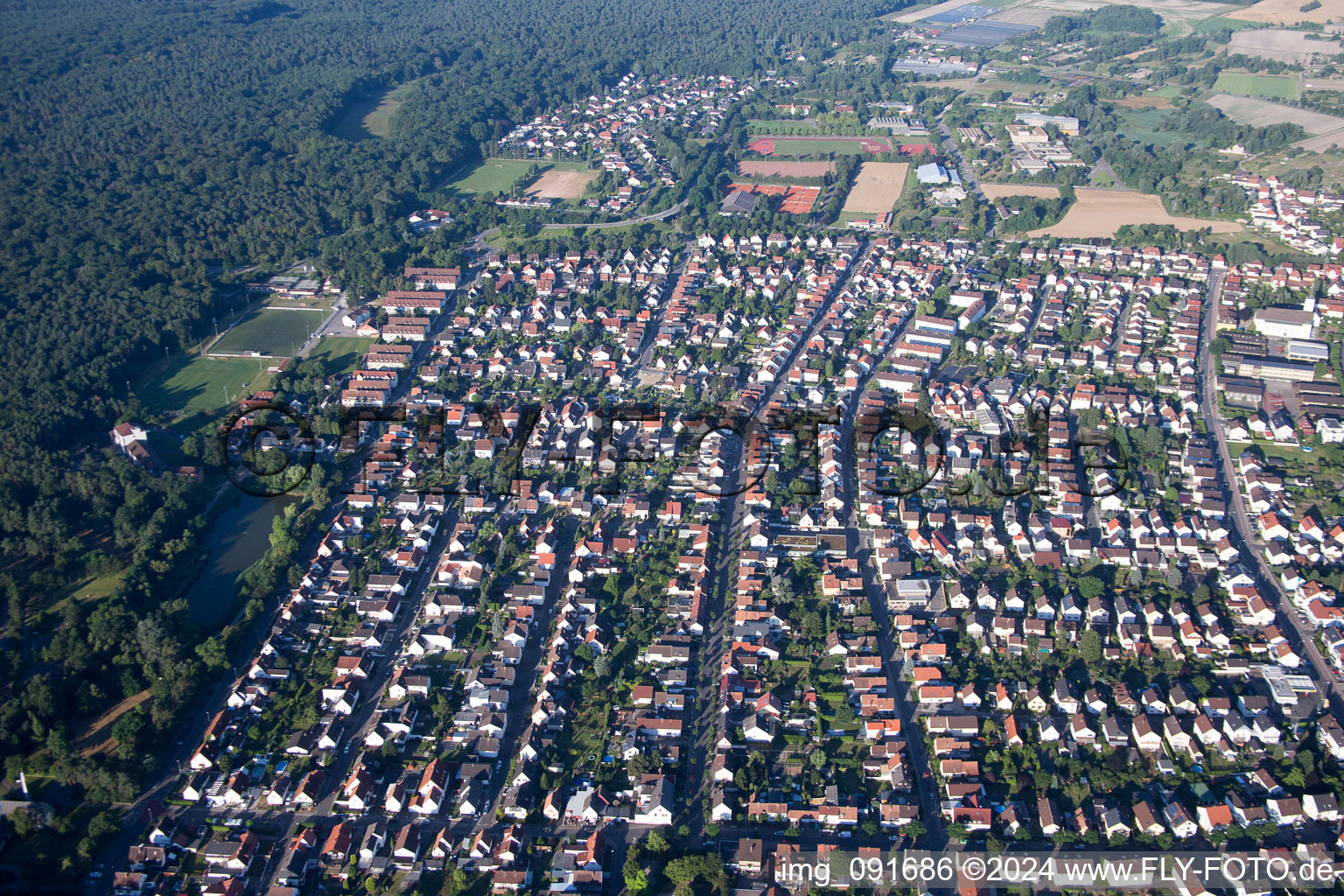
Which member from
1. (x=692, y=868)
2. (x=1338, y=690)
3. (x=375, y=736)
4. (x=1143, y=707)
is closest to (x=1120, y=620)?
(x=1143, y=707)

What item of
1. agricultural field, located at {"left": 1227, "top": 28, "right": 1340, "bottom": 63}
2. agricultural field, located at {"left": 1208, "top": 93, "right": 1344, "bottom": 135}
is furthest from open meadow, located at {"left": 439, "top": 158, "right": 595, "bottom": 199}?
agricultural field, located at {"left": 1227, "top": 28, "right": 1340, "bottom": 63}

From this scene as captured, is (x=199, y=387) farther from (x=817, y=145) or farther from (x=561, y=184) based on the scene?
(x=817, y=145)

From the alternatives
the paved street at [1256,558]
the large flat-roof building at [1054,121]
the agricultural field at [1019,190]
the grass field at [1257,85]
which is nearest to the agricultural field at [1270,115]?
the grass field at [1257,85]

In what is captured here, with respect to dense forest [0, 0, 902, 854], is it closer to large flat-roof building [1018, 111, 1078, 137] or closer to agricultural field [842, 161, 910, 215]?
agricultural field [842, 161, 910, 215]

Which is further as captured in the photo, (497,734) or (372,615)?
(372,615)

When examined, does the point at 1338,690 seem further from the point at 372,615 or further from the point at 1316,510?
the point at 372,615

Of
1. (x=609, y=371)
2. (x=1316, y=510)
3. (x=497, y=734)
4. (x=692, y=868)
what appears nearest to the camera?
(x=692, y=868)

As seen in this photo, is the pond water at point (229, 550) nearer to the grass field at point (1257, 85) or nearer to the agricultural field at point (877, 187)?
the agricultural field at point (877, 187)
